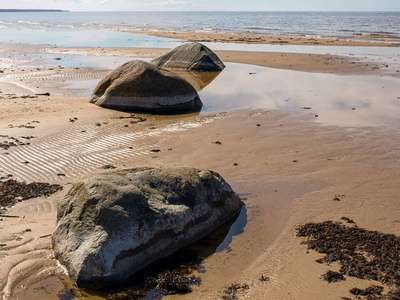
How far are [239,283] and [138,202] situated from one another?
1528 mm

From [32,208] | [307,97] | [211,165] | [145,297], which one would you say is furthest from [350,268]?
[307,97]

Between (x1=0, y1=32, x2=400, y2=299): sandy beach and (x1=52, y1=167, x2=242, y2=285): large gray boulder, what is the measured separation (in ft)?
1.15

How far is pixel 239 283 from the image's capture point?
4.77 m

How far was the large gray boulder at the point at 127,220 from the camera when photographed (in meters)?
4.62

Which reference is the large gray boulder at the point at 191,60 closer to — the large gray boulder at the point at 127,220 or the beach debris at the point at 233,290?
the large gray boulder at the point at 127,220

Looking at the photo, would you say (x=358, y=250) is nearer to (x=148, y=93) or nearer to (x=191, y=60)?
(x=148, y=93)

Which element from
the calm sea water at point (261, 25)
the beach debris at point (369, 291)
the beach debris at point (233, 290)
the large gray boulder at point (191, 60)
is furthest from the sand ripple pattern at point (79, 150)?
the calm sea water at point (261, 25)

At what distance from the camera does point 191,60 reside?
21.9 m

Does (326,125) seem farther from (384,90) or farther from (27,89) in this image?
(27,89)

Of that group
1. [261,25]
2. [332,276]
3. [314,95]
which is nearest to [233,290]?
[332,276]

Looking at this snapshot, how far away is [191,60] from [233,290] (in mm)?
18405

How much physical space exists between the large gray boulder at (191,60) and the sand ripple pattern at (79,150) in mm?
10667

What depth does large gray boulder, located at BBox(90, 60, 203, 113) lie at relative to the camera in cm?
1277

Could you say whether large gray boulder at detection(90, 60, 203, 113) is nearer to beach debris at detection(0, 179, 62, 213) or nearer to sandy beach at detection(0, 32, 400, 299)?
sandy beach at detection(0, 32, 400, 299)
